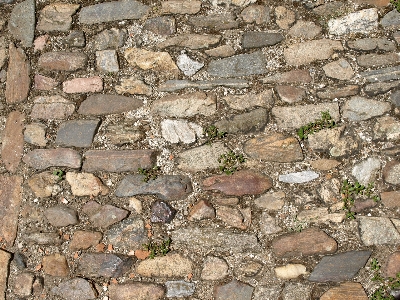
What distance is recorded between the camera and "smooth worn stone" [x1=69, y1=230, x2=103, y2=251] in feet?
10.4

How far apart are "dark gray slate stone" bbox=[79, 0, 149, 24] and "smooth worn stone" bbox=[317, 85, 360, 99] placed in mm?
1318

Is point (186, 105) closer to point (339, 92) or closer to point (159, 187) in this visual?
point (159, 187)

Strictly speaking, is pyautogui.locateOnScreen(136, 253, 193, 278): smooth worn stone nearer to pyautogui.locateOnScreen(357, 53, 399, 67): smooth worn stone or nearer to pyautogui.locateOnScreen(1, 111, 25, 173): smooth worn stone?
pyautogui.locateOnScreen(1, 111, 25, 173): smooth worn stone

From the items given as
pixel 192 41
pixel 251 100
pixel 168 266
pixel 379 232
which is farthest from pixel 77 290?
pixel 379 232

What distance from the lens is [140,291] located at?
3.12m

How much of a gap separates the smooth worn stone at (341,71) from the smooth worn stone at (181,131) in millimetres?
932

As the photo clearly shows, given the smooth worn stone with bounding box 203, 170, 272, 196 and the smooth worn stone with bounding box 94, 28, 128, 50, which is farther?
the smooth worn stone with bounding box 94, 28, 128, 50

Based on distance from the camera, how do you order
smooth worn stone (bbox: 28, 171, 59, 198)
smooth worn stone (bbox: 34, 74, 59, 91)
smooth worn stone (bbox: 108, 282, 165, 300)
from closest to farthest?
smooth worn stone (bbox: 108, 282, 165, 300), smooth worn stone (bbox: 28, 171, 59, 198), smooth worn stone (bbox: 34, 74, 59, 91)

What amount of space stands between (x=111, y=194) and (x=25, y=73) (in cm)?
105

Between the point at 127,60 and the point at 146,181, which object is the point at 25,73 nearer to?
the point at 127,60

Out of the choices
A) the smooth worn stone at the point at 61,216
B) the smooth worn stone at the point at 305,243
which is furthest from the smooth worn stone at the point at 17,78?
the smooth worn stone at the point at 305,243

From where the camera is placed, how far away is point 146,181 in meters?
3.15

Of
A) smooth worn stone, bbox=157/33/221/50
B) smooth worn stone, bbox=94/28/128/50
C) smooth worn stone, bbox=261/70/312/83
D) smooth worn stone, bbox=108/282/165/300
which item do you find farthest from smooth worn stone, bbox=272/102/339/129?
smooth worn stone, bbox=108/282/165/300

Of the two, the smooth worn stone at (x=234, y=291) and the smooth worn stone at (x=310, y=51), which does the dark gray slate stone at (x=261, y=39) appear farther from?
the smooth worn stone at (x=234, y=291)
